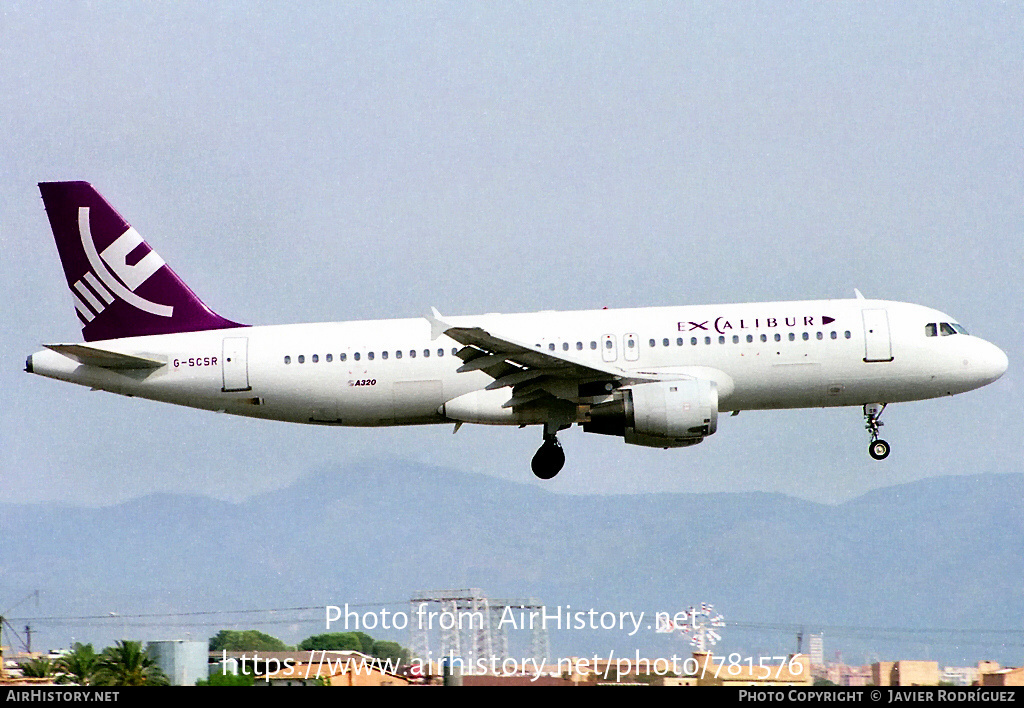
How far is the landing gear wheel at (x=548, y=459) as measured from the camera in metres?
33.4

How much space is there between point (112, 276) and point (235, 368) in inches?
205

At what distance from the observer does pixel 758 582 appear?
479 feet

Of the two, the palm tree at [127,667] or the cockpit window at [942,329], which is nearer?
the palm tree at [127,667]

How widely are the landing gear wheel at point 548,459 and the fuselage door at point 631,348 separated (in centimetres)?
320

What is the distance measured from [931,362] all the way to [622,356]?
8130mm

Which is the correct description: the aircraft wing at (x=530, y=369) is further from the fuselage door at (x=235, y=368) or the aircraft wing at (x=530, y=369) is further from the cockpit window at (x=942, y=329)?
the cockpit window at (x=942, y=329)

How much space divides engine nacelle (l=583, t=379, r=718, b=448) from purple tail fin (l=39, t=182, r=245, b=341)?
11.2 metres

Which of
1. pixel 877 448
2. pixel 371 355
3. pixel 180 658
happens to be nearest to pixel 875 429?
pixel 877 448

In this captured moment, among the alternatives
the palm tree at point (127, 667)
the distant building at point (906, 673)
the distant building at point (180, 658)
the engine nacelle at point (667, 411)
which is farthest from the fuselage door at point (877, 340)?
the palm tree at point (127, 667)

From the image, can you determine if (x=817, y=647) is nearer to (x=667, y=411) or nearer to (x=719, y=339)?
(x=719, y=339)

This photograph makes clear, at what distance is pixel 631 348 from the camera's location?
32.0 metres

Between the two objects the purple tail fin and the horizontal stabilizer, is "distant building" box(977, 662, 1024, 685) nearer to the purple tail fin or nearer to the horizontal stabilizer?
the purple tail fin
